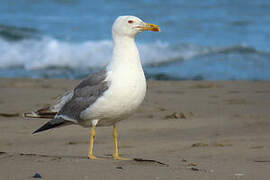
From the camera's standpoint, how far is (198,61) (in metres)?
14.3

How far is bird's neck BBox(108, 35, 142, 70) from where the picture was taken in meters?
5.30

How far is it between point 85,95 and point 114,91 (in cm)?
42

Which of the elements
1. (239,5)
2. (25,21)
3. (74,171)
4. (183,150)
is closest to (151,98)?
(183,150)

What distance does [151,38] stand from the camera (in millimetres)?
17688

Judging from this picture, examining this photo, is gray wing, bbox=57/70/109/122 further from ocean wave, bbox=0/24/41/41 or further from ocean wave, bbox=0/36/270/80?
ocean wave, bbox=0/24/41/41

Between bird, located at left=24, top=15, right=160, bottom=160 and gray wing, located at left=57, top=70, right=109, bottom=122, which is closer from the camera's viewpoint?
bird, located at left=24, top=15, right=160, bottom=160

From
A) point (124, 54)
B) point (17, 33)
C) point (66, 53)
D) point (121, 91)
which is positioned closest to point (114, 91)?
point (121, 91)

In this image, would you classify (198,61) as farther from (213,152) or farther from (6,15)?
(6,15)

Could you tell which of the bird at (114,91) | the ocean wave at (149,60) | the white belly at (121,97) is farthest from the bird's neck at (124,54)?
the ocean wave at (149,60)

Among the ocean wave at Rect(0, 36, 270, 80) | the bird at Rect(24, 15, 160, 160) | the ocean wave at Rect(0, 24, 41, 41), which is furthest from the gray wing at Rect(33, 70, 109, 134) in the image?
the ocean wave at Rect(0, 24, 41, 41)

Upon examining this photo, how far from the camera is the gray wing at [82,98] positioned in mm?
5298

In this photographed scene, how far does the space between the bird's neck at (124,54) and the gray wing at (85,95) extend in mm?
145

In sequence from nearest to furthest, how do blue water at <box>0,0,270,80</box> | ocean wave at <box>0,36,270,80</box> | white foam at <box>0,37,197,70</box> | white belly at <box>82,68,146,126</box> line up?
white belly at <box>82,68,146,126</box> → ocean wave at <box>0,36,270,80</box> → blue water at <box>0,0,270,80</box> → white foam at <box>0,37,197,70</box>

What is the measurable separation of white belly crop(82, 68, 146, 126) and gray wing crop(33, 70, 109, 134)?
0.07 m
